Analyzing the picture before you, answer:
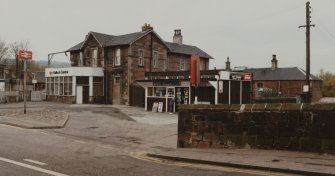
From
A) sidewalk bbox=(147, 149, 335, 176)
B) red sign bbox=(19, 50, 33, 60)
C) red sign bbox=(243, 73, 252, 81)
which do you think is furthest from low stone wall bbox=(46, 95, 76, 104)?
sidewalk bbox=(147, 149, 335, 176)

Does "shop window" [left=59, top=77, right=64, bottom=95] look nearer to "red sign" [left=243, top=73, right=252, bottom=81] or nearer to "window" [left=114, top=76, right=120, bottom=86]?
"window" [left=114, top=76, right=120, bottom=86]

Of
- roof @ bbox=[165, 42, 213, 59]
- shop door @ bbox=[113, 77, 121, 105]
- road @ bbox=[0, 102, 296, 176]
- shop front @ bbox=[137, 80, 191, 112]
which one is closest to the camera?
road @ bbox=[0, 102, 296, 176]

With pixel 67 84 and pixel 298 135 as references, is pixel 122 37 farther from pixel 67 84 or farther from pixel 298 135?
pixel 298 135

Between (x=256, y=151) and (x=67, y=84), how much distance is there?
35.7 metres

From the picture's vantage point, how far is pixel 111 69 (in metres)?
44.4

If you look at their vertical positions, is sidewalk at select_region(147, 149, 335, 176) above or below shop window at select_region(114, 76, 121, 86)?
below

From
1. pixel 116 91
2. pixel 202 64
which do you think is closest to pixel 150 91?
pixel 116 91

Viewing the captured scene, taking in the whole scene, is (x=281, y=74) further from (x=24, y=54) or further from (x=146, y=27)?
(x=24, y=54)

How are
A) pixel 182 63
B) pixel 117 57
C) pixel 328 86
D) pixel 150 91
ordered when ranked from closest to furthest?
1. pixel 150 91
2. pixel 117 57
3. pixel 182 63
4. pixel 328 86

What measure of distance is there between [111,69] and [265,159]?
35074mm

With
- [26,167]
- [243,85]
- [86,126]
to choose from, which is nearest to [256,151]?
[26,167]

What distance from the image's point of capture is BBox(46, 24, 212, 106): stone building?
42.7 metres

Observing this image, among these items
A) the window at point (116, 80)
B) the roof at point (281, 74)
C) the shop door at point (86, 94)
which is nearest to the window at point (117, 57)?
the window at point (116, 80)

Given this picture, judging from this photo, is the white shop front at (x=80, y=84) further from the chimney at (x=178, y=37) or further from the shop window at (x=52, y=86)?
the chimney at (x=178, y=37)
